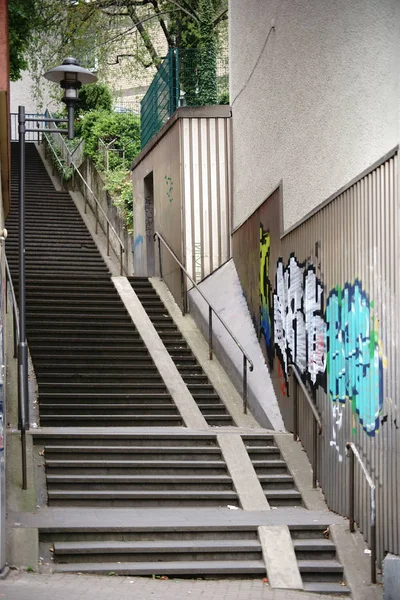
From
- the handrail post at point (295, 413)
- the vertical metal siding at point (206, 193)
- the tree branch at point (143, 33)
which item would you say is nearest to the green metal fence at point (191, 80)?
the vertical metal siding at point (206, 193)

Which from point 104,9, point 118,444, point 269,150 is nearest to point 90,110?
point 104,9

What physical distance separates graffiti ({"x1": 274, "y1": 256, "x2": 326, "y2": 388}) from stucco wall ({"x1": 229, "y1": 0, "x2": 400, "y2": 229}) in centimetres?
85

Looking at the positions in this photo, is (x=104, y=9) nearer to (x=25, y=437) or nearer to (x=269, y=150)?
(x=269, y=150)

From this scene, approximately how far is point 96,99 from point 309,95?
2323cm

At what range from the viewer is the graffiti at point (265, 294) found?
1421 centimetres

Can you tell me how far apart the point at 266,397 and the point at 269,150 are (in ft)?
12.5

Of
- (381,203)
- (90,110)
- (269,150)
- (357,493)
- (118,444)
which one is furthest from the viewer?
(90,110)

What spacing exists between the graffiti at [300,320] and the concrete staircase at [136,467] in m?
1.20

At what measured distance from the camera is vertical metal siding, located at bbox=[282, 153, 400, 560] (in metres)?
8.86

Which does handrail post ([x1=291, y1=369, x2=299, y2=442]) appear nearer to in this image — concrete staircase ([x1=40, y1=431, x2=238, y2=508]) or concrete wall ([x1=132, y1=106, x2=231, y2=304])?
concrete staircase ([x1=40, y1=431, x2=238, y2=508])

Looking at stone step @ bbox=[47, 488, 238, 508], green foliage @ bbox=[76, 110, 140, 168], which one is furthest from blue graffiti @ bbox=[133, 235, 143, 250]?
stone step @ bbox=[47, 488, 238, 508]

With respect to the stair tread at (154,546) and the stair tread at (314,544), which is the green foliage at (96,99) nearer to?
the stair tread at (154,546)

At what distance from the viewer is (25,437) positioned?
38.0ft

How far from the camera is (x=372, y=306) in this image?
952 centimetres
